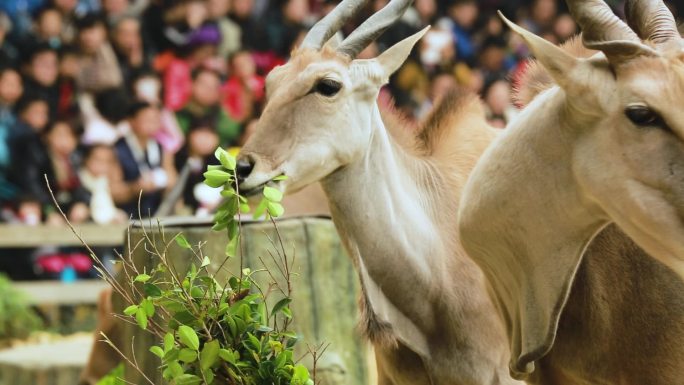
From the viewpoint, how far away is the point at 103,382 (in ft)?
16.7

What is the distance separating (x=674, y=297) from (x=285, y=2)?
6.90 metres

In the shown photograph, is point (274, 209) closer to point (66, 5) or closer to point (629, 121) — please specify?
point (629, 121)

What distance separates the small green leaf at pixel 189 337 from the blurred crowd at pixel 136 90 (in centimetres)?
480

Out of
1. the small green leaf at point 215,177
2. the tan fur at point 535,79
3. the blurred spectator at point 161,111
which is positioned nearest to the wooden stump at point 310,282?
the tan fur at point 535,79

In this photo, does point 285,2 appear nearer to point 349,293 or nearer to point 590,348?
point 349,293

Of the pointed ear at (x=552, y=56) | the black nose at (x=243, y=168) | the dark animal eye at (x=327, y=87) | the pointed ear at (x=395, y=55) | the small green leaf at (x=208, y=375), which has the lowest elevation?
the small green leaf at (x=208, y=375)

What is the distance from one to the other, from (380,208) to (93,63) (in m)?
4.90

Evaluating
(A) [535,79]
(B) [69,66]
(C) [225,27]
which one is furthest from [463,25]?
(A) [535,79]

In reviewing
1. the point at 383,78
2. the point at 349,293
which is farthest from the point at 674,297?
the point at 349,293

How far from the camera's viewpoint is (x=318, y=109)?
168 inches

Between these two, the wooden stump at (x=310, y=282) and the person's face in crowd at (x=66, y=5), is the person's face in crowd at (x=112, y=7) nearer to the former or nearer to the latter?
the person's face in crowd at (x=66, y=5)

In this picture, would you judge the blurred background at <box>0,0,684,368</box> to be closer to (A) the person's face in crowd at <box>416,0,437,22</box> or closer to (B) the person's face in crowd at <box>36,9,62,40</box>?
(B) the person's face in crowd at <box>36,9,62,40</box>

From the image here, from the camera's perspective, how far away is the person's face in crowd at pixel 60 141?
27.6 ft

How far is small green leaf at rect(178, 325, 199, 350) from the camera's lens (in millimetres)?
3141
